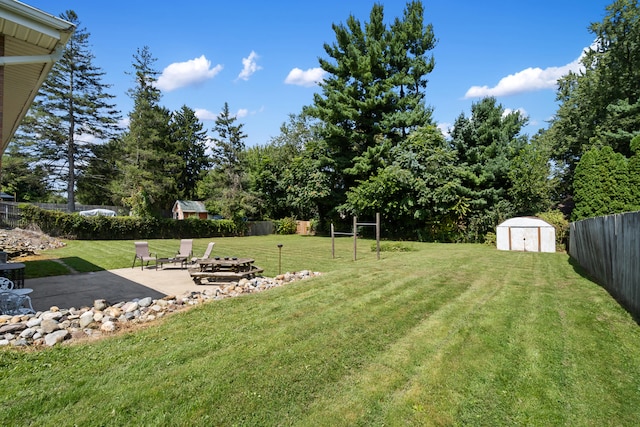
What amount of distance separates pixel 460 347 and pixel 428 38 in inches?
1216

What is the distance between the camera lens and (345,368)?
12.1 feet

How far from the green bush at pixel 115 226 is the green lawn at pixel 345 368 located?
65.7 feet

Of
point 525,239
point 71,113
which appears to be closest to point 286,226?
point 71,113

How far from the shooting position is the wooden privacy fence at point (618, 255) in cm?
537

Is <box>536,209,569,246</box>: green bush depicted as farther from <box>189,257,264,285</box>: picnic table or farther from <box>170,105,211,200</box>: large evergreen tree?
<box>170,105,211,200</box>: large evergreen tree

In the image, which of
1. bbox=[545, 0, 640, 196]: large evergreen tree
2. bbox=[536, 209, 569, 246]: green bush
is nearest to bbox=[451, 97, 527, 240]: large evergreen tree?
bbox=[536, 209, 569, 246]: green bush

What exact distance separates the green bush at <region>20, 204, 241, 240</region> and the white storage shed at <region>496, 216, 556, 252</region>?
2168 centimetres

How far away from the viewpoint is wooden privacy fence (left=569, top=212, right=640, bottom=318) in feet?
17.6

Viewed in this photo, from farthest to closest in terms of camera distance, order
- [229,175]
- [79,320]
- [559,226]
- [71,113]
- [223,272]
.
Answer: [229,175], [71,113], [559,226], [223,272], [79,320]

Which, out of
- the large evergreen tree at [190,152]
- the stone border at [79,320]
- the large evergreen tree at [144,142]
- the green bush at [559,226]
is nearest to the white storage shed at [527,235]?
the green bush at [559,226]

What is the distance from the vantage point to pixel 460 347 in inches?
168

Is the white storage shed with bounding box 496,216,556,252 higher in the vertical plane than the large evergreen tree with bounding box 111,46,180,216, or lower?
lower

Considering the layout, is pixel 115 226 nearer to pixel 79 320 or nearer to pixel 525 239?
pixel 79 320

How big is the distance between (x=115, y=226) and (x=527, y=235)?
24.8m
